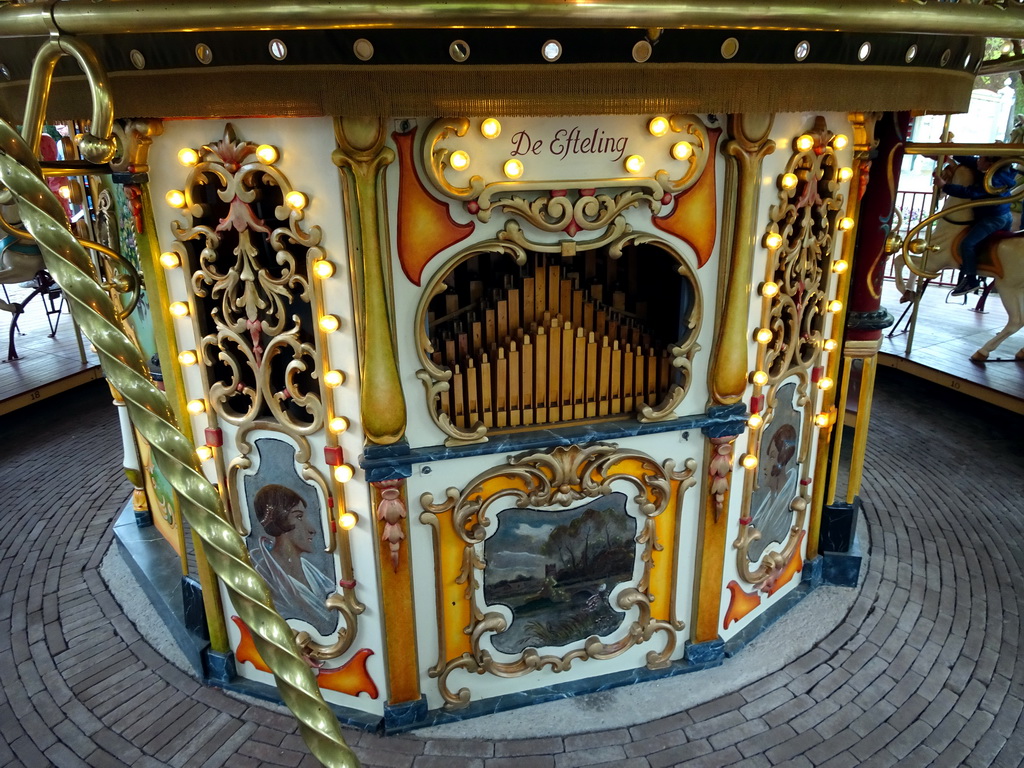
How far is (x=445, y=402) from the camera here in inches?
149

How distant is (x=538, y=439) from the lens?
3.94 metres

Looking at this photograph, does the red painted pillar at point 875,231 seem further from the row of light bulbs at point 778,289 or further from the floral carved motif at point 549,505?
the floral carved motif at point 549,505

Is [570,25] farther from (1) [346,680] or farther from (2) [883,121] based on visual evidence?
(1) [346,680]

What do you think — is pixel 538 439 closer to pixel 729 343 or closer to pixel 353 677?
pixel 729 343

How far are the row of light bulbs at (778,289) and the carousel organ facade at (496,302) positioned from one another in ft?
0.07

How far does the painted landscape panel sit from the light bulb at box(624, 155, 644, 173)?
5.88 feet

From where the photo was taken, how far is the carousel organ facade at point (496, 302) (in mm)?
3025

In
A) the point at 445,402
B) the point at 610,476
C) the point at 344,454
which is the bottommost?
the point at 610,476

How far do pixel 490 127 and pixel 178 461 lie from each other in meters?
→ 2.58

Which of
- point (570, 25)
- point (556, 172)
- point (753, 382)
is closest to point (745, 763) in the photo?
point (753, 382)

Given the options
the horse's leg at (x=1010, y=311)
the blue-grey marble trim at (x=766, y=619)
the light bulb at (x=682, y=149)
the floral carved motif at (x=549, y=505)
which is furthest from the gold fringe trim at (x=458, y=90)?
the horse's leg at (x=1010, y=311)

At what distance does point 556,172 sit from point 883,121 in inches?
99.7

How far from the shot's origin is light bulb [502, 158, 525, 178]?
11.0 ft

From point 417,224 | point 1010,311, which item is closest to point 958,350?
point 1010,311
